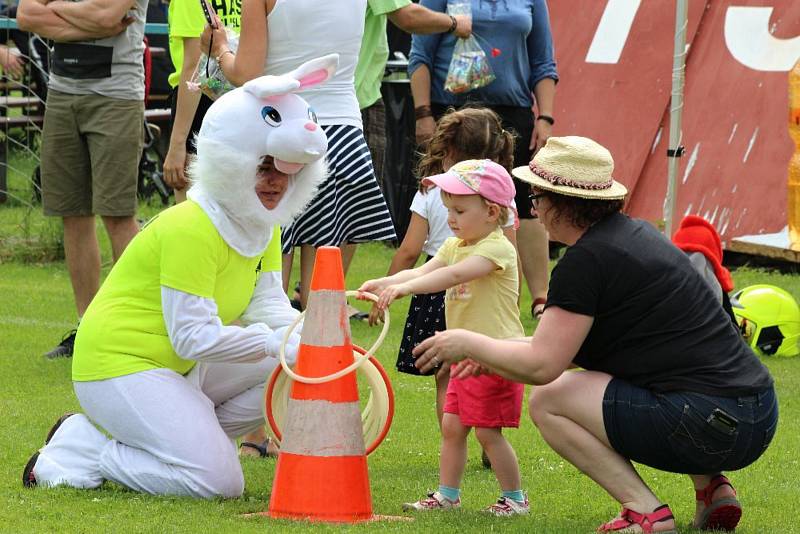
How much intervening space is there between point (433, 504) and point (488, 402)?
39 cm

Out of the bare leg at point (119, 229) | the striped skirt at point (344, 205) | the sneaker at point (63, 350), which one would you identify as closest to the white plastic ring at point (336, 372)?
the striped skirt at point (344, 205)

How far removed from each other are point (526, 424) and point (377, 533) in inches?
80.3

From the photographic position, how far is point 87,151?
25.0 feet

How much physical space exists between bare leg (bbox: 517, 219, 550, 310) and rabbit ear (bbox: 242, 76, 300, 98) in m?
3.81

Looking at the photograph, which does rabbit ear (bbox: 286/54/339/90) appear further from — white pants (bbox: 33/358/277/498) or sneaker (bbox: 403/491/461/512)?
sneaker (bbox: 403/491/461/512)

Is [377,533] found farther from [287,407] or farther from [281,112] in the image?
[281,112]

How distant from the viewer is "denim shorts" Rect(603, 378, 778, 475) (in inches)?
163

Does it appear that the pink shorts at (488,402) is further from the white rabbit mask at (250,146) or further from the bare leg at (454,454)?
the white rabbit mask at (250,146)

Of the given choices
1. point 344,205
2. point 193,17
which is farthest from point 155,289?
point 193,17

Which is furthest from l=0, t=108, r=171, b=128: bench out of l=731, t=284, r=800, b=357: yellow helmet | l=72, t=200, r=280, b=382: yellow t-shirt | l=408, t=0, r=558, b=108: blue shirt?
l=72, t=200, r=280, b=382: yellow t-shirt

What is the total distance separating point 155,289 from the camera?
4.76m

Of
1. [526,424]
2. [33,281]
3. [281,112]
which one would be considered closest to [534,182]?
[281,112]

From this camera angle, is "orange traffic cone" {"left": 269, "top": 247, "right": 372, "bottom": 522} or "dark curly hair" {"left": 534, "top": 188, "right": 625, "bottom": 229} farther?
"orange traffic cone" {"left": 269, "top": 247, "right": 372, "bottom": 522}

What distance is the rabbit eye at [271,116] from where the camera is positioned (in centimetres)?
459
